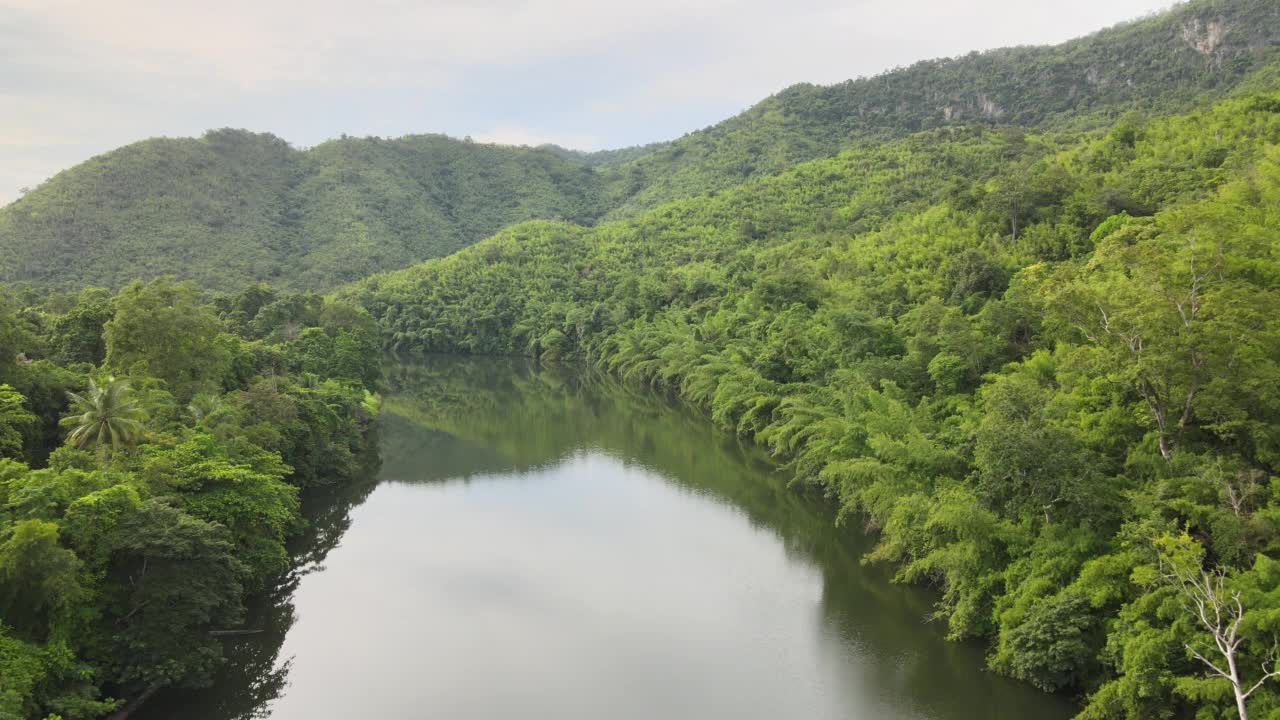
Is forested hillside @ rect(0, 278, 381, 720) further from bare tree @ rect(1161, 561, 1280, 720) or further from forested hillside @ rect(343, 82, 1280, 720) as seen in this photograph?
bare tree @ rect(1161, 561, 1280, 720)

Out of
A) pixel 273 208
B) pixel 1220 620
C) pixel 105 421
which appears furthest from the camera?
pixel 273 208

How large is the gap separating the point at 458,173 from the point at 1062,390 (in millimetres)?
152880

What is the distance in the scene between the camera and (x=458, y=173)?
16588 centimetres

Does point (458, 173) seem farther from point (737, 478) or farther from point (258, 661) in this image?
point (258, 661)

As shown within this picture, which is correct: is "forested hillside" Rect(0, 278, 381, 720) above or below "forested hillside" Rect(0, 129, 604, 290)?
below

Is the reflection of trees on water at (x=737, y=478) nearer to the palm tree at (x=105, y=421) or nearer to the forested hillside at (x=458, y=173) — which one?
the palm tree at (x=105, y=421)

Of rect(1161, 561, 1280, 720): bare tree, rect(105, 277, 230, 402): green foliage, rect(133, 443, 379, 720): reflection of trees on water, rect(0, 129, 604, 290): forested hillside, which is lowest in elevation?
rect(133, 443, 379, 720): reflection of trees on water

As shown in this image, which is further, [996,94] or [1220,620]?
[996,94]

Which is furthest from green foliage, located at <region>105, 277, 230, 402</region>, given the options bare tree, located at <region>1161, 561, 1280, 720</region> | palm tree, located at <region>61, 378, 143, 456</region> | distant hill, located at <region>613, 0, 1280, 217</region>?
distant hill, located at <region>613, 0, 1280, 217</region>

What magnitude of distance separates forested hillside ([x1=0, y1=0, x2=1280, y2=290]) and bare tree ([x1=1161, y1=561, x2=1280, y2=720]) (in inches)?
2785

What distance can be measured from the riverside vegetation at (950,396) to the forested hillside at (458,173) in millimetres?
11261

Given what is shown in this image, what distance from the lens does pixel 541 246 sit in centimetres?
→ 10262

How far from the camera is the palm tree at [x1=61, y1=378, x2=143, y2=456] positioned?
26.3m

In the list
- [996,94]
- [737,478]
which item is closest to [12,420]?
[737,478]
